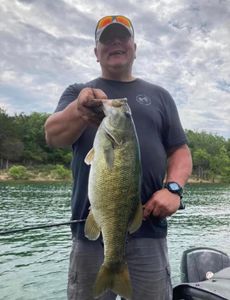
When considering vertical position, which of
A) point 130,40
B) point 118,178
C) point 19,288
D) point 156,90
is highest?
point 130,40

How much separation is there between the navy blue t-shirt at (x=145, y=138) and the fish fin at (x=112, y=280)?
0.46 m

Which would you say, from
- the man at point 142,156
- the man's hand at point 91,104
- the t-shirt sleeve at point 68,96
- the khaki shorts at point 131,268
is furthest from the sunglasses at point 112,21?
the khaki shorts at point 131,268

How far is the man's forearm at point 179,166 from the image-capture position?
3360 mm

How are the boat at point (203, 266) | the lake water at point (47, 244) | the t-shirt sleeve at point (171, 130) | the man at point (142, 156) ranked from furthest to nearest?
the lake water at point (47, 244), the boat at point (203, 266), the t-shirt sleeve at point (171, 130), the man at point (142, 156)

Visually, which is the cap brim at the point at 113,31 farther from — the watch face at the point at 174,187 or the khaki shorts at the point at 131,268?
the khaki shorts at the point at 131,268

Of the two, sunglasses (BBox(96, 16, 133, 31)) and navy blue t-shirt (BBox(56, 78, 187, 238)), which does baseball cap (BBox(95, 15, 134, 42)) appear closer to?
sunglasses (BBox(96, 16, 133, 31))

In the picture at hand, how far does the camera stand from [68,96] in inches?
133

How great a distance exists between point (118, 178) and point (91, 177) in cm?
18

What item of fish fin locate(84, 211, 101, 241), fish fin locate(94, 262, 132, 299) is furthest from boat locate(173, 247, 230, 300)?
fish fin locate(84, 211, 101, 241)

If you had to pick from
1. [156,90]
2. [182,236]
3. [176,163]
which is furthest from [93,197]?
[182,236]

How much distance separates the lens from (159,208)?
9.86 ft

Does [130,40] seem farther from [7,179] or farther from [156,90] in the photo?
[7,179]

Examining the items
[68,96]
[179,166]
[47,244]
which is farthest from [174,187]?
[47,244]

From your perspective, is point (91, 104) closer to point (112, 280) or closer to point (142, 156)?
point (142, 156)
